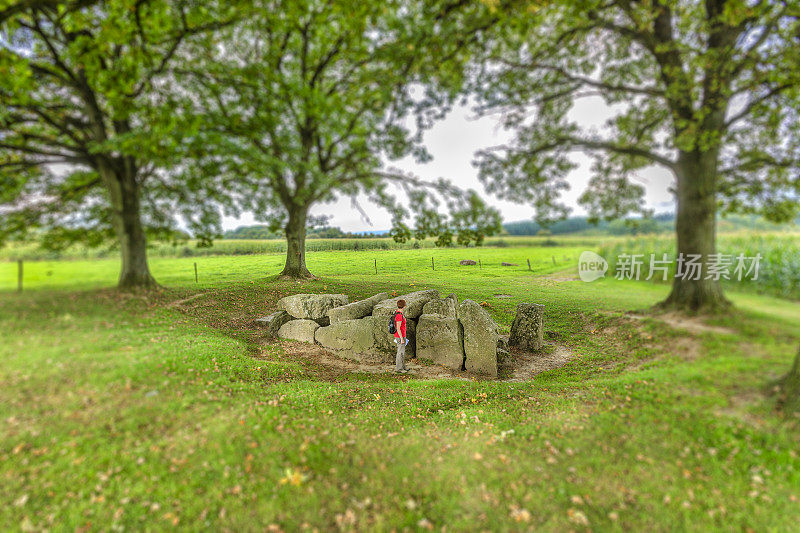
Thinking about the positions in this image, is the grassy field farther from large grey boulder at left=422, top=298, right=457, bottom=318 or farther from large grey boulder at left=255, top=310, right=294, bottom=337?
large grey boulder at left=422, top=298, right=457, bottom=318

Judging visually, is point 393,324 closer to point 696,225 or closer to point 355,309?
point 355,309

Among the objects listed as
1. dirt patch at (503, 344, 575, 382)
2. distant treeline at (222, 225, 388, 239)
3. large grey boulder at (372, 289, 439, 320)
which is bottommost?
dirt patch at (503, 344, 575, 382)

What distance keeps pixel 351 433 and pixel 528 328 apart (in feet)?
15.0

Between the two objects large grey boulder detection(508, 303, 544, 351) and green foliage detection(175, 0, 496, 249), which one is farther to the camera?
large grey boulder detection(508, 303, 544, 351)

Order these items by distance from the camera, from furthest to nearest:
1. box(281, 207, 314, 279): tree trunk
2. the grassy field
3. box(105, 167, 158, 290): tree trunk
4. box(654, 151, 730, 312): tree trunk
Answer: box(281, 207, 314, 279): tree trunk, box(105, 167, 158, 290): tree trunk, box(654, 151, 730, 312): tree trunk, the grassy field

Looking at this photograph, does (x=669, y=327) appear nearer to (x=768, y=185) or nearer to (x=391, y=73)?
(x=768, y=185)

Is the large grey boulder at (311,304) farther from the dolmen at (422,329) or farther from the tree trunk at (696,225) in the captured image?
the tree trunk at (696,225)

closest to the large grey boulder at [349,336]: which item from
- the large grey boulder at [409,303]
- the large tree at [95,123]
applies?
the large grey boulder at [409,303]

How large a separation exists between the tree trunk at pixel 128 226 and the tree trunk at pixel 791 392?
8362 mm

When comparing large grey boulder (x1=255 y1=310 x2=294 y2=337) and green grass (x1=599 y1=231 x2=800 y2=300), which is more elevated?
green grass (x1=599 y1=231 x2=800 y2=300)

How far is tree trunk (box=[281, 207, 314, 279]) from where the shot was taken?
538 centimetres

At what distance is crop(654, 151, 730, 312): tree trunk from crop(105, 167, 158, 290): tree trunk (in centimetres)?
789

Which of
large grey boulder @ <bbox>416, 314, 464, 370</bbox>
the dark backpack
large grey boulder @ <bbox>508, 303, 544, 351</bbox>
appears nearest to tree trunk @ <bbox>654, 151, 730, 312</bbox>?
large grey boulder @ <bbox>508, 303, 544, 351</bbox>

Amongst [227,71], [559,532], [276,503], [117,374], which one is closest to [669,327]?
[559,532]
